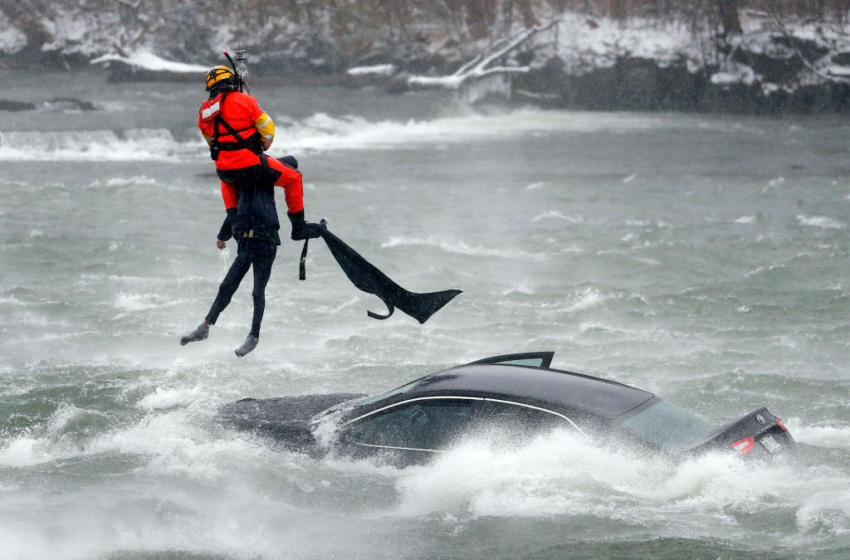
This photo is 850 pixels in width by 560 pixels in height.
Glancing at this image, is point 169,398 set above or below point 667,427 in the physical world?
below

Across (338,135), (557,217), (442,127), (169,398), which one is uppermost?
(169,398)

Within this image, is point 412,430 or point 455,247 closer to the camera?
point 412,430

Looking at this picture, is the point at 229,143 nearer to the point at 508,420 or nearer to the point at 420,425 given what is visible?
the point at 420,425

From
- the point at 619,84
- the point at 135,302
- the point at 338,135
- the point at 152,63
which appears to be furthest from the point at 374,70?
the point at 135,302

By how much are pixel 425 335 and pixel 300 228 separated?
→ 24.8ft

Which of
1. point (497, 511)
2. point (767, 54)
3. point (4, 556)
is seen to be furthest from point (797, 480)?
point (767, 54)

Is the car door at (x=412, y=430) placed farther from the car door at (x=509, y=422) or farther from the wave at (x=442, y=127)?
the wave at (x=442, y=127)

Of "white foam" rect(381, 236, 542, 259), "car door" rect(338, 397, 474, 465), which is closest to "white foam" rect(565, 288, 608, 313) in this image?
"white foam" rect(381, 236, 542, 259)

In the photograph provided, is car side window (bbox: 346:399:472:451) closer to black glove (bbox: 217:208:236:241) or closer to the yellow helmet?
black glove (bbox: 217:208:236:241)

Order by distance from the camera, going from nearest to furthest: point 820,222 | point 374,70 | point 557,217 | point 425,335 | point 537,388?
1. point 537,388
2. point 425,335
3. point 820,222
4. point 557,217
5. point 374,70

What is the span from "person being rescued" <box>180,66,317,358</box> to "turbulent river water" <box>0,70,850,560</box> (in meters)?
1.46

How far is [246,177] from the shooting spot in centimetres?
877

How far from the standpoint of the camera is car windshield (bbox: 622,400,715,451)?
28.0 ft

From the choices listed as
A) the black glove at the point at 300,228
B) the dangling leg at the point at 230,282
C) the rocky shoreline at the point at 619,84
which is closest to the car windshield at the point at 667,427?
the black glove at the point at 300,228
